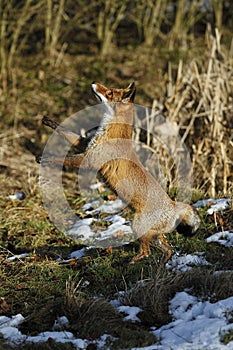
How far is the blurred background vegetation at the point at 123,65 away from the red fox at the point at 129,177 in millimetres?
1949

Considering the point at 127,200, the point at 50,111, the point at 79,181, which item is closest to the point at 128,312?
the point at 127,200

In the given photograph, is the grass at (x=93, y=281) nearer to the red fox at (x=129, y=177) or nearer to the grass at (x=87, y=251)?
the grass at (x=87, y=251)

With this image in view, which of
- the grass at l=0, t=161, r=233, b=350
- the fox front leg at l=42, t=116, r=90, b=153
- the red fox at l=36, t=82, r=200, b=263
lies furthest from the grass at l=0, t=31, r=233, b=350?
the fox front leg at l=42, t=116, r=90, b=153

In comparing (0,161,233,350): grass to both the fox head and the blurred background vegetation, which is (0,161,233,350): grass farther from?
the blurred background vegetation

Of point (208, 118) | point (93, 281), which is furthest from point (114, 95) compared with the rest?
point (208, 118)

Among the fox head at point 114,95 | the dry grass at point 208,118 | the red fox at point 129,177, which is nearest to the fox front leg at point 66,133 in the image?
the red fox at point 129,177

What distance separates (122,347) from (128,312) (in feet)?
1.48

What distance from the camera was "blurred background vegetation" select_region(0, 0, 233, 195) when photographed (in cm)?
726

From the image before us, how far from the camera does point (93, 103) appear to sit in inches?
392

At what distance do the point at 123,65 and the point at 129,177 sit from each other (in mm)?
6553

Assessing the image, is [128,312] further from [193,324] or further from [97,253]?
[97,253]

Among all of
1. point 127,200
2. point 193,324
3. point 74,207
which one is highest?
point 127,200

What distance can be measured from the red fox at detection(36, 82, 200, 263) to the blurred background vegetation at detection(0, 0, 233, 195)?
1.95 m

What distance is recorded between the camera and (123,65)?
35.9 feet
